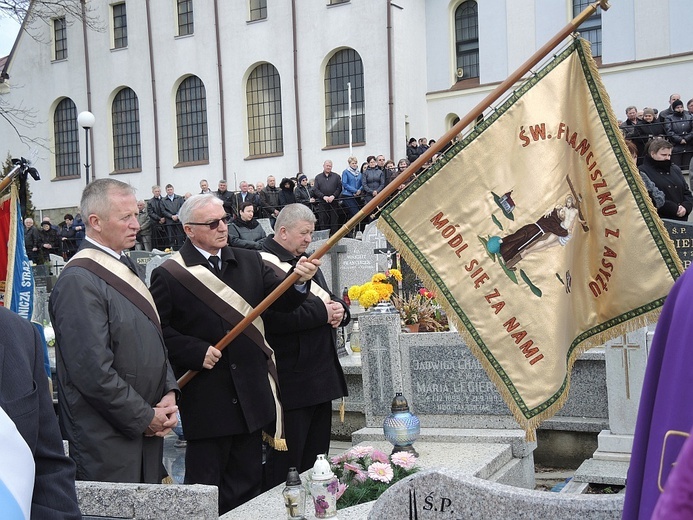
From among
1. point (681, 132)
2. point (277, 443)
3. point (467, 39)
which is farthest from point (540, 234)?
point (467, 39)

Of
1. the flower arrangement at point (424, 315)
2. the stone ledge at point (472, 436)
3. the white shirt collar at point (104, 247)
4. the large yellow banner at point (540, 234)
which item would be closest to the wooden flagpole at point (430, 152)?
the large yellow banner at point (540, 234)

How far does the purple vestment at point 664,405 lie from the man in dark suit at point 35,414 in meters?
1.30

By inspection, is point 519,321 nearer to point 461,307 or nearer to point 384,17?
point 461,307

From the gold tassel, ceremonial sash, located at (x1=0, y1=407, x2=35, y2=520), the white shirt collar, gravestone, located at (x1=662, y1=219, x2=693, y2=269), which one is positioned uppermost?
the white shirt collar

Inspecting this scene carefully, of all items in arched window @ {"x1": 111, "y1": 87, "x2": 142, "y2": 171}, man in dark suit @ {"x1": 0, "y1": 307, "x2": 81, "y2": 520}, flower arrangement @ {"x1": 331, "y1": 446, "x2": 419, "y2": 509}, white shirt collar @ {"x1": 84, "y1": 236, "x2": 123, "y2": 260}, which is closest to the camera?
man in dark suit @ {"x1": 0, "y1": 307, "x2": 81, "y2": 520}

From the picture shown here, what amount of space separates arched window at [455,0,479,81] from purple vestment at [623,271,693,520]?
28.3 m

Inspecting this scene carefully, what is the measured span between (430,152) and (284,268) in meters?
1.56

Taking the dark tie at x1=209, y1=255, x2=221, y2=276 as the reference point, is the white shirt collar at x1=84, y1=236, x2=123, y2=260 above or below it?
above

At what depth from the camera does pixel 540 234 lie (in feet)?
13.9

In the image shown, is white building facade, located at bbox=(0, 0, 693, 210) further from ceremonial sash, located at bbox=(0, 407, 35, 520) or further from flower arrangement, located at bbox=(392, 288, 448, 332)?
ceremonial sash, located at bbox=(0, 407, 35, 520)

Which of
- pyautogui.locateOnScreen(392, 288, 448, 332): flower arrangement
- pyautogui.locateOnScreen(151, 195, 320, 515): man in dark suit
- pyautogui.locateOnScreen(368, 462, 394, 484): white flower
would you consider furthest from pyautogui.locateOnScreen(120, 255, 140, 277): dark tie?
pyautogui.locateOnScreen(392, 288, 448, 332): flower arrangement

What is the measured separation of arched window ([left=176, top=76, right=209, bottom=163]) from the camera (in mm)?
32781

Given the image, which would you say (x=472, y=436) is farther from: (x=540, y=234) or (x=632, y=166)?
(x=632, y=166)

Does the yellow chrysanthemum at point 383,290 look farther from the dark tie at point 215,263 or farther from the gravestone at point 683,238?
the dark tie at point 215,263
